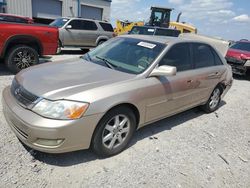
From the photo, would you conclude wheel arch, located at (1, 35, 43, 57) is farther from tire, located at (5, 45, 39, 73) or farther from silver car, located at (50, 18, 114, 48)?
silver car, located at (50, 18, 114, 48)

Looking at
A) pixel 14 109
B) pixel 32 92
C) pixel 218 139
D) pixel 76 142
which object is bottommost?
pixel 218 139

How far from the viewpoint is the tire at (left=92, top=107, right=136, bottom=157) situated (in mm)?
3164

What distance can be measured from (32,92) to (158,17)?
1886 cm

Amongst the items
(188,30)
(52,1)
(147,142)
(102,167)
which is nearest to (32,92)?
(102,167)

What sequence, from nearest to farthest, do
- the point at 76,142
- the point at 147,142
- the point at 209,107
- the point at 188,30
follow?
the point at 76,142 → the point at 147,142 → the point at 209,107 → the point at 188,30

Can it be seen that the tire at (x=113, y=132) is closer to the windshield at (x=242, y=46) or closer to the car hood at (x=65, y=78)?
the car hood at (x=65, y=78)

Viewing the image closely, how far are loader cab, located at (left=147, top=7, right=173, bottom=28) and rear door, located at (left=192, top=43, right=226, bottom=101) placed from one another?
15441 millimetres

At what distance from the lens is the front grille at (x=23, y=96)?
2938mm

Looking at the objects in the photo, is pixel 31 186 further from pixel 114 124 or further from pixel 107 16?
pixel 107 16

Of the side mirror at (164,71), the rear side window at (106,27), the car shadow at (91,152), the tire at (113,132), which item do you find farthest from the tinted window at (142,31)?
the tire at (113,132)

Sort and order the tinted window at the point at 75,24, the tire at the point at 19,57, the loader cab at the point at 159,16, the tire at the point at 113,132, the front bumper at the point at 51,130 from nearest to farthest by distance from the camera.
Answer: the front bumper at the point at 51,130
the tire at the point at 113,132
the tire at the point at 19,57
the tinted window at the point at 75,24
the loader cab at the point at 159,16

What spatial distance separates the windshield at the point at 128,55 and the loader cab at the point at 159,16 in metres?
16.4

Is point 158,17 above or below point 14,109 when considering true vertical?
above

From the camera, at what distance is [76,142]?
2.97m
